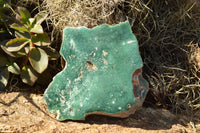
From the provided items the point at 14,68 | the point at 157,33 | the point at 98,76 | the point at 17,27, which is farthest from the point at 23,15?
the point at 157,33

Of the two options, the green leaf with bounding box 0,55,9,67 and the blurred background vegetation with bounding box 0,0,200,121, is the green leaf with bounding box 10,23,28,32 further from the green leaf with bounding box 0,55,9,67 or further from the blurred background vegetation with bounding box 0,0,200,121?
the green leaf with bounding box 0,55,9,67

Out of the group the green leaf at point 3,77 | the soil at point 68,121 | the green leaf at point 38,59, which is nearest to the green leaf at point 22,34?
the green leaf at point 38,59

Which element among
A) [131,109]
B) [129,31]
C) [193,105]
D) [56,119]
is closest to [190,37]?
[193,105]

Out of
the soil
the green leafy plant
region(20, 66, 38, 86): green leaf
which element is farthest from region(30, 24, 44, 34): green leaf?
the soil

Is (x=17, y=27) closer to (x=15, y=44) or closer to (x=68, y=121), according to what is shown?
(x=15, y=44)

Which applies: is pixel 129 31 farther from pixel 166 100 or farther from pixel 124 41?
pixel 166 100
